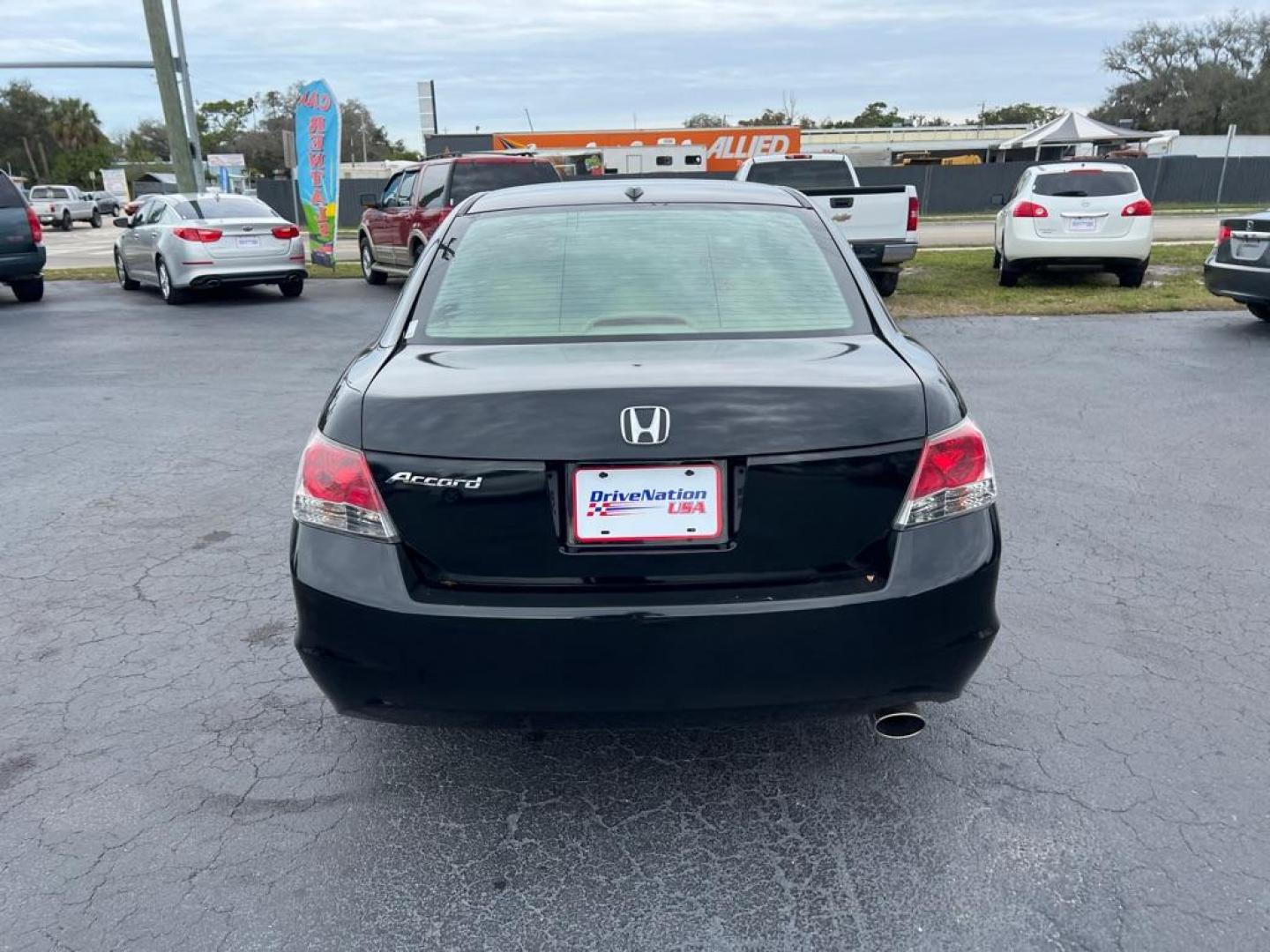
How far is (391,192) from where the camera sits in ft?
52.0

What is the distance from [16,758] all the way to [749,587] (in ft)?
7.55

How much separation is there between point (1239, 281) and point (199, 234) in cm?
1214

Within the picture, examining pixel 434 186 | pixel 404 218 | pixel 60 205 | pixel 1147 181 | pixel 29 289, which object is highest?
pixel 434 186

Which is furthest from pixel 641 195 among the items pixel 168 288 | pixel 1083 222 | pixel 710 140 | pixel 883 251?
pixel 710 140

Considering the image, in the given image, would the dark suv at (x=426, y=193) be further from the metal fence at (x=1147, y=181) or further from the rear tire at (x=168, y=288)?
the metal fence at (x=1147, y=181)

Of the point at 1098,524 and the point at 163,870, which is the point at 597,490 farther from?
the point at 1098,524

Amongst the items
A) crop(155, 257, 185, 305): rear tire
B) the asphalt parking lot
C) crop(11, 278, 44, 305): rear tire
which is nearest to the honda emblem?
the asphalt parking lot

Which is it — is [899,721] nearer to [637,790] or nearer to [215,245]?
[637,790]

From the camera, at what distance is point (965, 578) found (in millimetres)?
2463

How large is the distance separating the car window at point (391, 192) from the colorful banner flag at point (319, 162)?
6.32 ft

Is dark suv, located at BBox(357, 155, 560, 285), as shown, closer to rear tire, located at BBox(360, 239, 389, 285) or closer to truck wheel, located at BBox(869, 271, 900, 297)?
rear tire, located at BBox(360, 239, 389, 285)

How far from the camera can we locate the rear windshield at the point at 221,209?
543 inches

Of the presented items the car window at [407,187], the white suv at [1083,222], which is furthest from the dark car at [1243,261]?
the car window at [407,187]

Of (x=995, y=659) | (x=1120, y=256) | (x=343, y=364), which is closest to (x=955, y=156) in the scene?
(x=1120, y=256)
